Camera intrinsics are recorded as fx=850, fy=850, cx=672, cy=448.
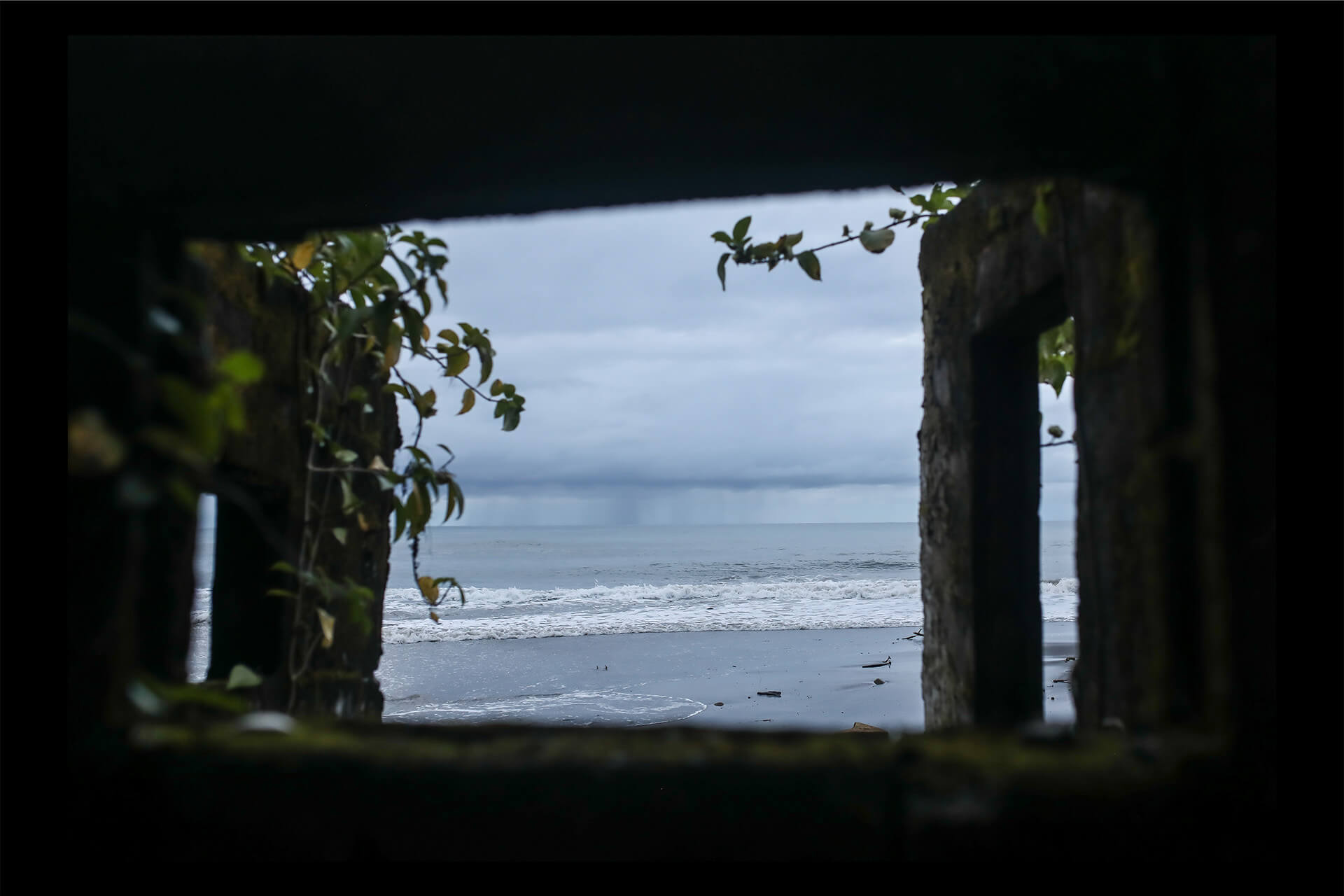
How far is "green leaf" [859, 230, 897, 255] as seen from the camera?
2576mm

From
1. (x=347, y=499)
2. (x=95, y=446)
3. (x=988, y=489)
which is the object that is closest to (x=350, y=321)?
(x=347, y=499)

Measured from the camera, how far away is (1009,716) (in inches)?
93.5

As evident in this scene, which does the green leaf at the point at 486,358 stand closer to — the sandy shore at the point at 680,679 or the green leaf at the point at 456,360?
the green leaf at the point at 456,360

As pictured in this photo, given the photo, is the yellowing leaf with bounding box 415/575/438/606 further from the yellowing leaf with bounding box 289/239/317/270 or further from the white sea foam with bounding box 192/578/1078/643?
the white sea foam with bounding box 192/578/1078/643

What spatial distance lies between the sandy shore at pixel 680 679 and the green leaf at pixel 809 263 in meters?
3.19

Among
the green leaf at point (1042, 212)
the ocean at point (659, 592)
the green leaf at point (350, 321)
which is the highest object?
the green leaf at point (1042, 212)

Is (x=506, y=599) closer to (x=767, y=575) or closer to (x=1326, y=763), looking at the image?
(x=767, y=575)

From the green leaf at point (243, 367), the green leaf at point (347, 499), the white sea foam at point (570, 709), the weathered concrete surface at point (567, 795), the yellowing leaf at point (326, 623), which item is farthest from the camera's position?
the white sea foam at point (570, 709)

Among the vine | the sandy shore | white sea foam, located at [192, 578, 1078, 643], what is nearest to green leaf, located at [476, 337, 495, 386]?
the vine

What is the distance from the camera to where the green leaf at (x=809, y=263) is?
2.31 m

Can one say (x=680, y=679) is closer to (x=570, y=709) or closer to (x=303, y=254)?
(x=570, y=709)

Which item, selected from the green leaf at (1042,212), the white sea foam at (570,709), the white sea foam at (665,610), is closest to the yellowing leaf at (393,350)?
the green leaf at (1042,212)

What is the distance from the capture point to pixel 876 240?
2594 millimetres

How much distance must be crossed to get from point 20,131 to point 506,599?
1742 cm
